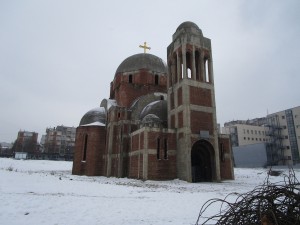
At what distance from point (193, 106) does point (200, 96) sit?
1502 millimetres

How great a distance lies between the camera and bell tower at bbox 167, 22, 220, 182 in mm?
21609

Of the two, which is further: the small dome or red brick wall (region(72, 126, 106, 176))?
red brick wall (region(72, 126, 106, 176))

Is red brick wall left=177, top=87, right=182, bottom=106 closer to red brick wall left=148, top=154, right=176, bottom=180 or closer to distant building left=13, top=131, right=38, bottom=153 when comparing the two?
red brick wall left=148, top=154, right=176, bottom=180

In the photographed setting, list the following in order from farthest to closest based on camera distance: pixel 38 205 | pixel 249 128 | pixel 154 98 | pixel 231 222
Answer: pixel 249 128
pixel 154 98
pixel 38 205
pixel 231 222

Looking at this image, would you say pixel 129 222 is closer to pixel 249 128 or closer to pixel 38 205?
pixel 38 205

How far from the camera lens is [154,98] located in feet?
96.6

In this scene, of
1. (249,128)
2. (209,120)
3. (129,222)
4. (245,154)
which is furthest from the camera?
(249,128)

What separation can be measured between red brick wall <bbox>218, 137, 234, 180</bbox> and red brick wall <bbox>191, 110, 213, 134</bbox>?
10.7ft

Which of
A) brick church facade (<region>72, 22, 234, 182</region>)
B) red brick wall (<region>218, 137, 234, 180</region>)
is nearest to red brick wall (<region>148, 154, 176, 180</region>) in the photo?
brick church facade (<region>72, 22, 234, 182</region>)

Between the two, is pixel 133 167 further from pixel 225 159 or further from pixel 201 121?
pixel 225 159

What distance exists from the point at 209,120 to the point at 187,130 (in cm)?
301

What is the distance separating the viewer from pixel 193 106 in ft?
73.2

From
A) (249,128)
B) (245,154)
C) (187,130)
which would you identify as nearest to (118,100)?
(187,130)

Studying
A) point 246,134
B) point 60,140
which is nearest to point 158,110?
point 246,134
